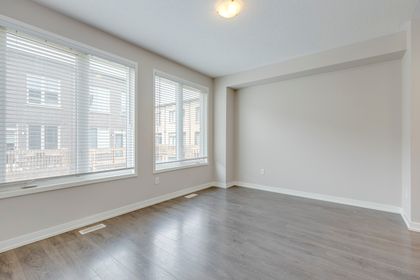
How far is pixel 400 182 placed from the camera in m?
3.10

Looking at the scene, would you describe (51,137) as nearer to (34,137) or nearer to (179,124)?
(34,137)

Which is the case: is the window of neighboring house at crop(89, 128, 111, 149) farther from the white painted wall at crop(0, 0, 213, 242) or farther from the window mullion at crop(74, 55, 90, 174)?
the white painted wall at crop(0, 0, 213, 242)

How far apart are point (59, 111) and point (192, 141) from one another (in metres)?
2.57

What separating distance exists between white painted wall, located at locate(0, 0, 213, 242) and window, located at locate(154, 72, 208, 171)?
0.19 metres

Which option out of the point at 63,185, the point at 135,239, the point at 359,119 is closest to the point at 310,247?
the point at 135,239

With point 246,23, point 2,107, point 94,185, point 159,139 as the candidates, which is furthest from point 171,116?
point 2,107

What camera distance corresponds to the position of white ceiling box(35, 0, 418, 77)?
2289 millimetres

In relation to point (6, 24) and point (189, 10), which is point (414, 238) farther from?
point (6, 24)

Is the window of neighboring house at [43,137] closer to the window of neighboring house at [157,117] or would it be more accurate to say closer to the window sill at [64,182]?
the window sill at [64,182]

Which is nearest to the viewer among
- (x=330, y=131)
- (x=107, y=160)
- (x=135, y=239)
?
(x=135, y=239)

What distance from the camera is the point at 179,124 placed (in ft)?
13.7

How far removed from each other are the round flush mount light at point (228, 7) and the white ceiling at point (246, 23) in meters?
0.09

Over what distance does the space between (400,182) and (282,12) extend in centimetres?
316

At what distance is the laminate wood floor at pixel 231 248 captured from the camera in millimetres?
1734
